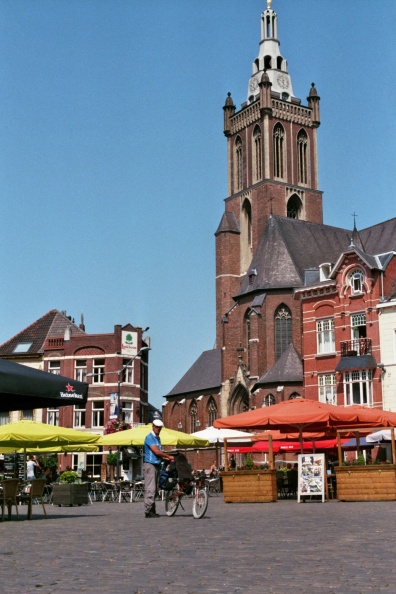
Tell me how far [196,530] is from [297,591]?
559cm

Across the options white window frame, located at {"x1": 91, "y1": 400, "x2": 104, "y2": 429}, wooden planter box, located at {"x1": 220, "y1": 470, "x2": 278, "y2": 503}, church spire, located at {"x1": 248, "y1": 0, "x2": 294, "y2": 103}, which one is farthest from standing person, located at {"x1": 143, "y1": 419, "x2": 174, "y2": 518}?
church spire, located at {"x1": 248, "y1": 0, "x2": 294, "y2": 103}

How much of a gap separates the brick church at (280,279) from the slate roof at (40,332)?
40.3 ft

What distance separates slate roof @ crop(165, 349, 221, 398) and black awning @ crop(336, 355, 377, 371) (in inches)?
1061

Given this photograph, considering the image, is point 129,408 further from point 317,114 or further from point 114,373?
point 317,114

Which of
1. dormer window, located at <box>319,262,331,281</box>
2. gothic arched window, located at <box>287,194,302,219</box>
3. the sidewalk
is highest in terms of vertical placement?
gothic arched window, located at <box>287,194,302,219</box>

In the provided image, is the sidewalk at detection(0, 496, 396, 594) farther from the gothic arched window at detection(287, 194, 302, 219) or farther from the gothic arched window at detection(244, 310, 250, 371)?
the gothic arched window at detection(287, 194, 302, 219)

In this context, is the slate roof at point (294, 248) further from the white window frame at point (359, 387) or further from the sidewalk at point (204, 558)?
the sidewalk at point (204, 558)

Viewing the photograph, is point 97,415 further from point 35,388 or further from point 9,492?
point 35,388

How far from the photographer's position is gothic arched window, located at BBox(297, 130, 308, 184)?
76012 millimetres

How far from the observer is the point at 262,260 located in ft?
206

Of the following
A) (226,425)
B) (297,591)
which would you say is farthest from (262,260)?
(297,591)

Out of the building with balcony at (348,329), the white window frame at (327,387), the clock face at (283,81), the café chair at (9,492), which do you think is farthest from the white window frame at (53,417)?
the café chair at (9,492)

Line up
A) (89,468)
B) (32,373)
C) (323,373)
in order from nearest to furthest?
(32,373) → (323,373) → (89,468)

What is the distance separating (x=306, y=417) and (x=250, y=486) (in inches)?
93.5
